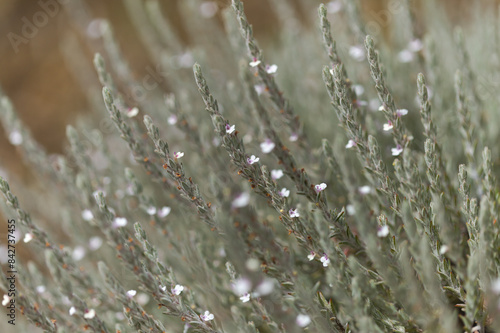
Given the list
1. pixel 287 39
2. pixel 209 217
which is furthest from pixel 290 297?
pixel 287 39

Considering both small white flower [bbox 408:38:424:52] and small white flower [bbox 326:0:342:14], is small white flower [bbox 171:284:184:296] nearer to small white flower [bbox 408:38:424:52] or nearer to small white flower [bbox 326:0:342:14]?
small white flower [bbox 408:38:424:52]

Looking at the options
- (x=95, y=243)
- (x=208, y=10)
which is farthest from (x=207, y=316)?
(x=208, y=10)

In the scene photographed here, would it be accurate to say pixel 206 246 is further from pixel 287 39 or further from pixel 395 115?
pixel 287 39

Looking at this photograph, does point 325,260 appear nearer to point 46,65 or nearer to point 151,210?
point 151,210

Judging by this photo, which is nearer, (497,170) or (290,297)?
(290,297)
